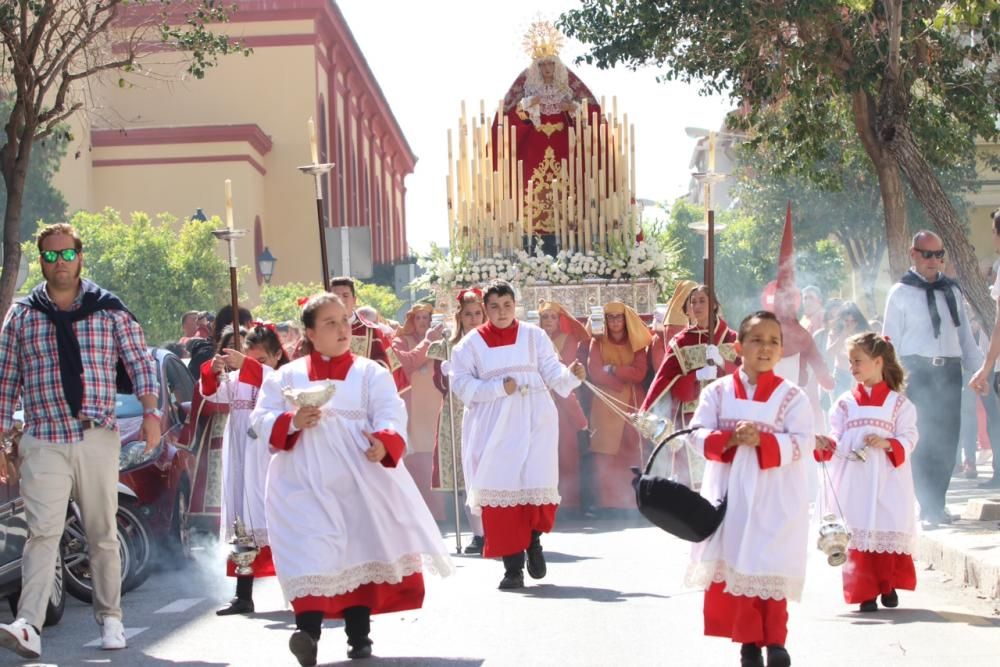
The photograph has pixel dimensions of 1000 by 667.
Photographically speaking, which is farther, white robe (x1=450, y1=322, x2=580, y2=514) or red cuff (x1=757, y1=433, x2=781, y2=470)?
white robe (x1=450, y1=322, x2=580, y2=514)

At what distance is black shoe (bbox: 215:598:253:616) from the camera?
31.9ft

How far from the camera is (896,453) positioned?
30.3ft

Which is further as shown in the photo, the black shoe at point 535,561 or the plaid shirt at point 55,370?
the black shoe at point 535,561

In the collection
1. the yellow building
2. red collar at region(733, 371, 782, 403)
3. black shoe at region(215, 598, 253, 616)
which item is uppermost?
the yellow building

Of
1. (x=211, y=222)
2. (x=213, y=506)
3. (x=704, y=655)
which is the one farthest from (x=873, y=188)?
(x=704, y=655)

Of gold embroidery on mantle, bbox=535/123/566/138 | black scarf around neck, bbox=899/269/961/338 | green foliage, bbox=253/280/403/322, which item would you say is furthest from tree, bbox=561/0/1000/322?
green foliage, bbox=253/280/403/322

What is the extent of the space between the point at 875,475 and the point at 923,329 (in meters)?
3.46

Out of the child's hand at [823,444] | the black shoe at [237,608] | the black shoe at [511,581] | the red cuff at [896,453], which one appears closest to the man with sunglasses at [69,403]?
the black shoe at [237,608]

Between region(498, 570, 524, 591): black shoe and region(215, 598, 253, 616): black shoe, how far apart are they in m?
1.47

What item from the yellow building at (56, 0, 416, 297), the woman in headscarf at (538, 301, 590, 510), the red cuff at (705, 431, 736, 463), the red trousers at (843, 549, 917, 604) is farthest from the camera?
the yellow building at (56, 0, 416, 297)

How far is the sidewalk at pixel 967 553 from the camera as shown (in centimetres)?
951

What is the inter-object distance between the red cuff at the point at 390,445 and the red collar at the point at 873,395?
9.43 ft

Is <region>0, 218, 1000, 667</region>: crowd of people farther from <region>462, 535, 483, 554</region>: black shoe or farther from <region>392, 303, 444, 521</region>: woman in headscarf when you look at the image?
<region>392, 303, 444, 521</region>: woman in headscarf

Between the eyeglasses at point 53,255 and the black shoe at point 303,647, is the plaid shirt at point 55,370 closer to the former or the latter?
the eyeglasses at point 53,255
